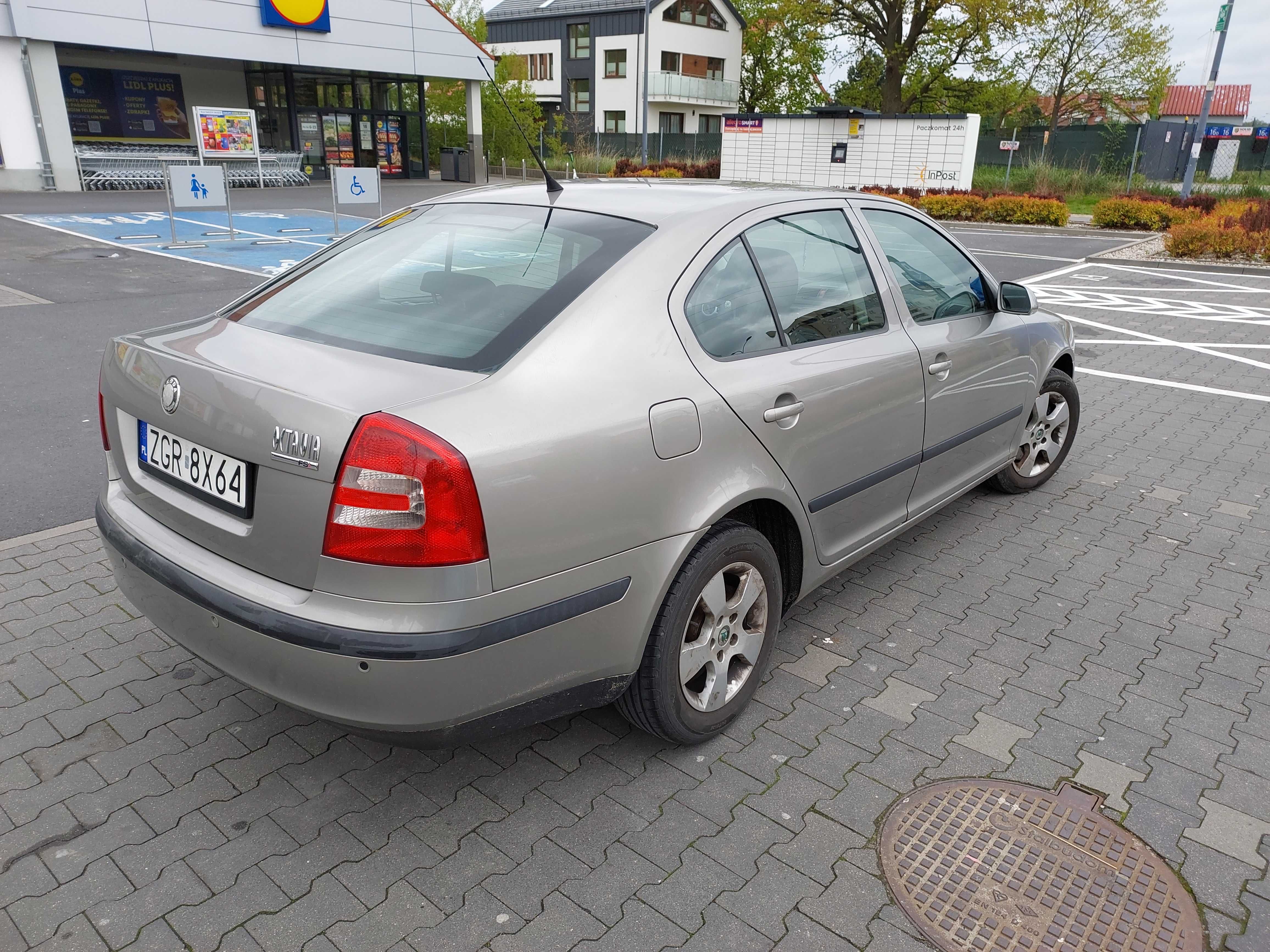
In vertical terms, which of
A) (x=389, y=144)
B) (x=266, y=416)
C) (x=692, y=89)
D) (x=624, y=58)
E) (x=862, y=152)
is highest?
(x=624, y=58)

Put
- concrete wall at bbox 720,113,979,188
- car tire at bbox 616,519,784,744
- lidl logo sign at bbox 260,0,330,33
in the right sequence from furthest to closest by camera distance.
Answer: lidl logo sign at bbox 260,0,330,33 < concrete wall at bbox 720,113,979,188 < car tire at bbox 616,519,784,744

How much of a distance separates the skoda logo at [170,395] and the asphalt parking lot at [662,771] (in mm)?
1065

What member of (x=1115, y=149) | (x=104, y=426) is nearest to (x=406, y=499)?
(x=104, y=426)

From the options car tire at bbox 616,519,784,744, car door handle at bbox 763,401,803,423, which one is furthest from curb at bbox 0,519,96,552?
car door handle at bbox 763,401,803,423

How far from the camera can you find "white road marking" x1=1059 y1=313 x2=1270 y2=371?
868 cm

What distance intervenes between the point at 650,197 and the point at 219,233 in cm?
1672

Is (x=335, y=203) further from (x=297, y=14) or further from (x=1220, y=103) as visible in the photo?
(x=1220, y=103)

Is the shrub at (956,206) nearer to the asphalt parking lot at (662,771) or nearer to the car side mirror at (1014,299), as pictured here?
the car side mirror at (1014,299)

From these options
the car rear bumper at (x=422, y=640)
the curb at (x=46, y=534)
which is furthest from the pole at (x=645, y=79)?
the car rear bumper at (x=422, y=640)

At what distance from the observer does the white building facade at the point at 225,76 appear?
78.6ft

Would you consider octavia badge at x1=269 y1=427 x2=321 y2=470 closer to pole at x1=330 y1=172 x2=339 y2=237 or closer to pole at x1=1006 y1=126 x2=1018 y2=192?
pole at x1=330 y1=172 x2=339 y2=237

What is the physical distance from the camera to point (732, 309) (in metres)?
2.92

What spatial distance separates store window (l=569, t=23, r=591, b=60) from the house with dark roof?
2.2 inches

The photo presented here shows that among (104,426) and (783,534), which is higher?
(104,426)
